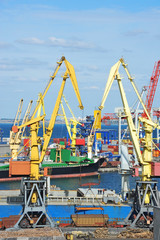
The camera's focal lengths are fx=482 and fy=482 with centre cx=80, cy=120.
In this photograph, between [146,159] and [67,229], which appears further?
[146,159]

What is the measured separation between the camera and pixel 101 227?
168ft

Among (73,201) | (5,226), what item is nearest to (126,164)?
(73,201)

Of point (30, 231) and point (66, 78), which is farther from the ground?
point (66, 78)

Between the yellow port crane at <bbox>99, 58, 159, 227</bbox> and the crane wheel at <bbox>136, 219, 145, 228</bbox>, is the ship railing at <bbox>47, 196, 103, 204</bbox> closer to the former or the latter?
the yellow port crane at <bbox>99, 58, 159, 227</bbox>

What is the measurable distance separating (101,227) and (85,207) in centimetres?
724

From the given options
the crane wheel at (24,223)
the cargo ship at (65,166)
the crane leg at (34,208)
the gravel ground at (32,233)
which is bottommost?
the gravel ground at (32,233)

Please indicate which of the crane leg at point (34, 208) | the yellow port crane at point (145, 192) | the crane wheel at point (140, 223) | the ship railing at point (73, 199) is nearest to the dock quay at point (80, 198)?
the ship railing at point (73, 199)

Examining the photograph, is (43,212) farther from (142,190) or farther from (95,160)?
(95,160)

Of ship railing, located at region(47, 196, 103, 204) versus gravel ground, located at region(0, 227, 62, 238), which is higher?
ship railing, located at region(47, 196, 103, 204)

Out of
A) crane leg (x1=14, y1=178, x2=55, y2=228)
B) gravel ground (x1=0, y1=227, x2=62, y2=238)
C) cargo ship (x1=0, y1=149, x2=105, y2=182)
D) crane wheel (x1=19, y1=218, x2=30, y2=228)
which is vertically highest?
cargo ship (x1=0, y1=149, x2=105, y2=182)

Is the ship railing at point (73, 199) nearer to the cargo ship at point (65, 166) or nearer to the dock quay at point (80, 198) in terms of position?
the dock quay at point (80, 198)

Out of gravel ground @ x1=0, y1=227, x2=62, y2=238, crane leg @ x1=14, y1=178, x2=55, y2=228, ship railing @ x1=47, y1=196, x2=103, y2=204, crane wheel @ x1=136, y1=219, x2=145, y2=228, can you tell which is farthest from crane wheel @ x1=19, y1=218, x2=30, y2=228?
crane wheel @ x1=136, y1=219, x2=145, y2=228

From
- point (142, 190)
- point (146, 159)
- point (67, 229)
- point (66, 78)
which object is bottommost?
point (67, 229)

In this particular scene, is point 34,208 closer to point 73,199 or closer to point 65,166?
point 73,199
